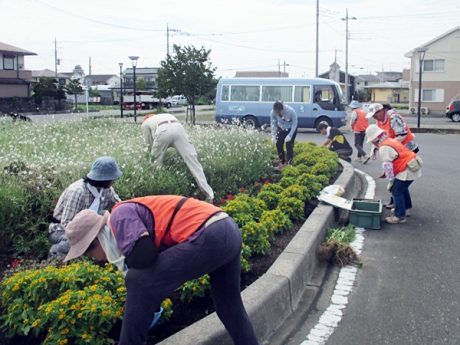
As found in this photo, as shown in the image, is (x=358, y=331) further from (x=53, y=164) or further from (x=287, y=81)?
(x=287, y=81)

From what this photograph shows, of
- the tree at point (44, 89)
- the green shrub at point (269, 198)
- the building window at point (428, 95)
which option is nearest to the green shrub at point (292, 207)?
the green shrub at point (269, 198)

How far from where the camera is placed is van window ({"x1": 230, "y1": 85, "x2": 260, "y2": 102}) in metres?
21.9

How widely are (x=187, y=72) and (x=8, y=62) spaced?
1237 inches

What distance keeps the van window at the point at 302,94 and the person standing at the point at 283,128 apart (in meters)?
12.2

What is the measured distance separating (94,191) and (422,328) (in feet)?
10.3

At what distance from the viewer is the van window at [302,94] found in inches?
837

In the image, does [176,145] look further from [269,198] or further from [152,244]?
[152,244]

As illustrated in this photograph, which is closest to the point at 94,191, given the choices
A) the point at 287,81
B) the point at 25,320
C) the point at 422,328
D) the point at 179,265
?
the point at 25,320

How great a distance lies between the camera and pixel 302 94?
21.3 meters

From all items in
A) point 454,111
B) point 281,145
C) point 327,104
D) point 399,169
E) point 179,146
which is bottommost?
point 399,169

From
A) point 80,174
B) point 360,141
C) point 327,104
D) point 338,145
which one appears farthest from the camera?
point 327,104

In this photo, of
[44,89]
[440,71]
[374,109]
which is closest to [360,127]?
[374,109]

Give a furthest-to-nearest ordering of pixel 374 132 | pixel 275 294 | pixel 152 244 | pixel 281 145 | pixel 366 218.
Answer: pixel 281 145 < pixel 374 132 < pixel 366 218 < pixel 275 294 < pixel 152 244

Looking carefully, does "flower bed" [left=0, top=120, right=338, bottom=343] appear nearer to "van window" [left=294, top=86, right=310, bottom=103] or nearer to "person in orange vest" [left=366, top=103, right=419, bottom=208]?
"person in orange vest" [left=366, top=103, right=419, bottom=208]
